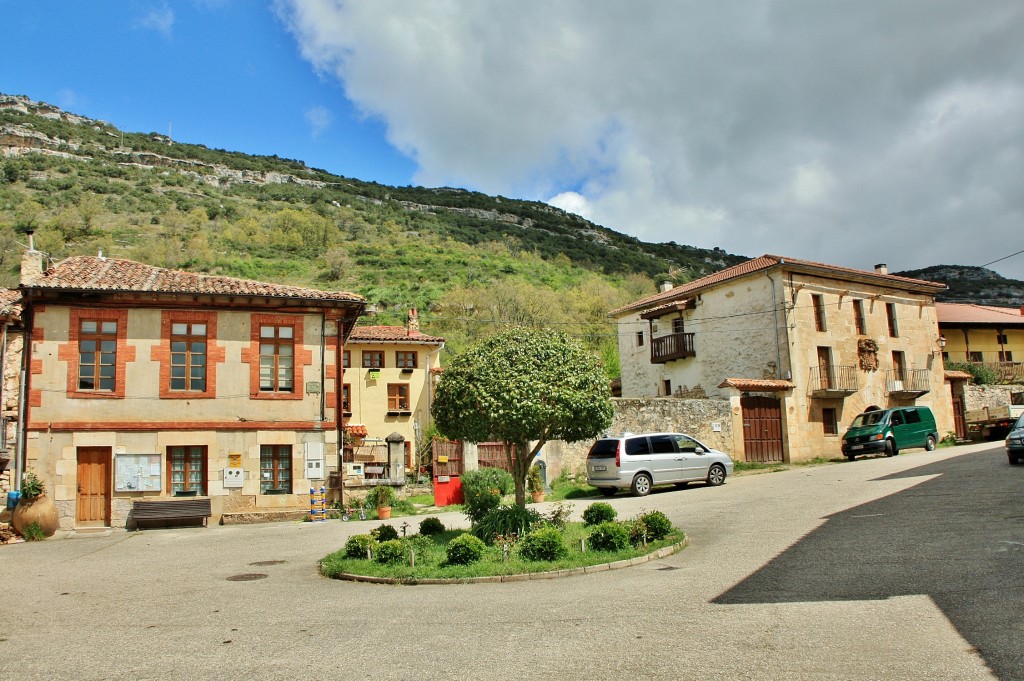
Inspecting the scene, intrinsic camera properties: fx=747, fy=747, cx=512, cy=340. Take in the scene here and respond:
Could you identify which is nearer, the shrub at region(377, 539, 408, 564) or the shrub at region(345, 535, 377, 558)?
the shrub at region(377, 539, 408, 564)

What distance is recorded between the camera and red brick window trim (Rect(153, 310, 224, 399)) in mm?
20906

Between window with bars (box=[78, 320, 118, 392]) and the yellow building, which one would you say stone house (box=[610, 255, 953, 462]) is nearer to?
the yellow building

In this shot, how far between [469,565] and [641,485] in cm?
1168

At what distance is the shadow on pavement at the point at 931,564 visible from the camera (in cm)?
660

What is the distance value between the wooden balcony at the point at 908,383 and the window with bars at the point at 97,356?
105 feet

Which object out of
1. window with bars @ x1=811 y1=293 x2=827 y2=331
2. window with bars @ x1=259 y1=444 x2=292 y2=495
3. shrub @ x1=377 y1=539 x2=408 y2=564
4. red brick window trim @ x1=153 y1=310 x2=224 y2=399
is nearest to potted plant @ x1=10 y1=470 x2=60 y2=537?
red brick window trim @ x1=153 y1=310 x2=224 y2=399

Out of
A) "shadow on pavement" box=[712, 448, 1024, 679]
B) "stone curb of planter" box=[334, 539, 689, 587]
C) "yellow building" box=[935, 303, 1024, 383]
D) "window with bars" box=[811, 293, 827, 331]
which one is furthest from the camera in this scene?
"yellow building" box=[935, 303, 1024, 383]

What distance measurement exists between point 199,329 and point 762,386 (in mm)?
21164

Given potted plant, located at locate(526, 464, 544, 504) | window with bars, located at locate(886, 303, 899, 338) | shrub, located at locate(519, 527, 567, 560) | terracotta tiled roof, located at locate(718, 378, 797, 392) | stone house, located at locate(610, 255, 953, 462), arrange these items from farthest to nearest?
window with bars, located at locate(886, 303, 899, 338) < stone house, located at locate(610, 255, 953, 462) < terracotta tiled roof, located at locate(718, 378, 797, 392) < potted plant, located at locate(526, 464, 544, 504) < shrub, located at locate(519, 527, 567, 560)

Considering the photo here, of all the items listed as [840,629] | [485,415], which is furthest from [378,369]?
[840,629]

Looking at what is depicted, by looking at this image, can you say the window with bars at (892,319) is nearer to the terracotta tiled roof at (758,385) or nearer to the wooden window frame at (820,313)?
the wooden window frame at (820,313)

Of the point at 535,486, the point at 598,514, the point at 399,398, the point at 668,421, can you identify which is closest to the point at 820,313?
the point at 668,421

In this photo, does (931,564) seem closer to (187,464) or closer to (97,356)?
(187,464)

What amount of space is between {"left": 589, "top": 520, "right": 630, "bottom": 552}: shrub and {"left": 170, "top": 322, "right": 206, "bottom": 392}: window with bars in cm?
1376
